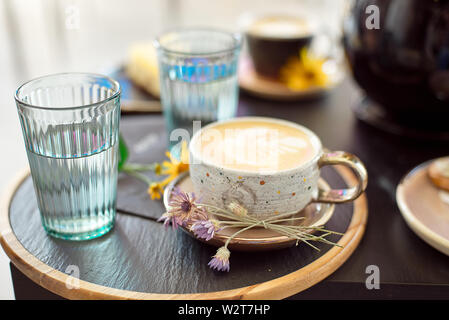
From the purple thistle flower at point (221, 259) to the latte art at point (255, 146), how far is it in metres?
0.09

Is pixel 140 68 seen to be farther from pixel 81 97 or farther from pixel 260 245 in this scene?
pixel 260 245

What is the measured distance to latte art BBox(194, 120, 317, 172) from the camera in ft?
1.80

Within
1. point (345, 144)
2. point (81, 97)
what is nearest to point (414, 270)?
point (345, 144)

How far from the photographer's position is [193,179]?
567 millimetres

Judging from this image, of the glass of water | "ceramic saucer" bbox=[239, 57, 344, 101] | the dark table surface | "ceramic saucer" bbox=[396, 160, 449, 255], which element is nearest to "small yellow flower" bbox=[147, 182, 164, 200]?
the dark table surface

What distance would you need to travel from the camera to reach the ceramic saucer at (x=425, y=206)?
0.58 meters

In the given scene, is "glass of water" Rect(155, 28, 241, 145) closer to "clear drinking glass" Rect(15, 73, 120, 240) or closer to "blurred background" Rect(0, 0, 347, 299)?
"clear drinking glass" Rect(15, 73, 120, 240)

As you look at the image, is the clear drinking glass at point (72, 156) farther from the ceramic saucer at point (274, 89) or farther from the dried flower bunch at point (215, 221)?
the ceramic saucer at point (274, 89)

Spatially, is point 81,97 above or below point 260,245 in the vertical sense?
above

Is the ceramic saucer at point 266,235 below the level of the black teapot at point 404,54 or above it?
below

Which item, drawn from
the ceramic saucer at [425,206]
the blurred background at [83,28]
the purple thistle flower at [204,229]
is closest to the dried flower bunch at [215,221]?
the purple thistle flower at [204,229]

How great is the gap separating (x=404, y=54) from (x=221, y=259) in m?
0.41

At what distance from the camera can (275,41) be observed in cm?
98
